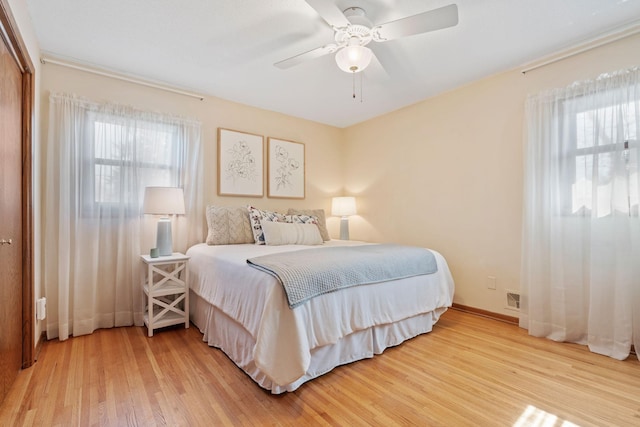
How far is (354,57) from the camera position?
200 cm

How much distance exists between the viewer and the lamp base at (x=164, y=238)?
2746mm

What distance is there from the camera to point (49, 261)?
97.6 inches

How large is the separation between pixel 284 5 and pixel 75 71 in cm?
206

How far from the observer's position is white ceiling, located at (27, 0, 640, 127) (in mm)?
1941

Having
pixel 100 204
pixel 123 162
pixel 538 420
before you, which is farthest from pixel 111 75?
pixel 538 420

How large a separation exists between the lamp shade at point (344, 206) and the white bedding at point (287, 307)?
1.70 m

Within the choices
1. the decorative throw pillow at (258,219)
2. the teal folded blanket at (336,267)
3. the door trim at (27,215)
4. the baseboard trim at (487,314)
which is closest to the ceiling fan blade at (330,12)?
the teal folded blanket at (336,267)

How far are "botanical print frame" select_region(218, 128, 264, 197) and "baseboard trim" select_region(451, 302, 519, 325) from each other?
264cm

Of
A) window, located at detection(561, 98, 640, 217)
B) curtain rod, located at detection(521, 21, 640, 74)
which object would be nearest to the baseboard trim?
window, located at detection(561, 98, 640, 217)

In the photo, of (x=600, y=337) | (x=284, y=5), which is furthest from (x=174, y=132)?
(x=600, y=337)

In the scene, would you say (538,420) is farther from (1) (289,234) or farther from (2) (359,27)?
(2) (359,27)

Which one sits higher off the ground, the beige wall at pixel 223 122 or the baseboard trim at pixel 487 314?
the beige wall at pixel 223 122

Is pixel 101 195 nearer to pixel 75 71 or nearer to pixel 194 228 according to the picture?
pixel 194 228

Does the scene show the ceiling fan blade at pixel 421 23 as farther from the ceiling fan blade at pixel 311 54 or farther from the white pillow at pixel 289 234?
the white pillow at pixel 289 234
